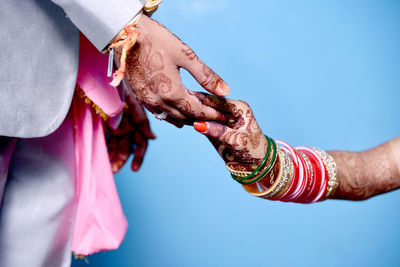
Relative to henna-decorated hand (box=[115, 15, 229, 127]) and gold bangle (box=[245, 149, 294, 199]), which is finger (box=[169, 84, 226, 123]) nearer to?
henna-decorated hand (box=[115, 15, 229, 127])

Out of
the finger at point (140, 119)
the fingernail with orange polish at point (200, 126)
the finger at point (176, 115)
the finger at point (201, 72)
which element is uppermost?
the finger at point (201, 72)

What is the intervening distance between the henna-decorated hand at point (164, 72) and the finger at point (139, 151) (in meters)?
0.50

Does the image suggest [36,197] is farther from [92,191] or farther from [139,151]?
[139,151]

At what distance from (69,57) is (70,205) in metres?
0.34

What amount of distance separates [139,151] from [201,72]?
58 cm

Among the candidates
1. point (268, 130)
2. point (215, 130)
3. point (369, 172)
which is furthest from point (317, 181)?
point (268, 130)

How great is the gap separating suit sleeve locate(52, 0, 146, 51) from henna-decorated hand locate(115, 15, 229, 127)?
24mm

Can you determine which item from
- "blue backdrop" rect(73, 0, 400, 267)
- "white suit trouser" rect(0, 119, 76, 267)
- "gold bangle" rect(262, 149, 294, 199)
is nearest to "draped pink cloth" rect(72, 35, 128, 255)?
"white suit trouser" rect(0, 119, 76, 267)

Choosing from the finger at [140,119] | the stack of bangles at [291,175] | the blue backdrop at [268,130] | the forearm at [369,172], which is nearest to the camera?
the stack of bangles at [291,175]

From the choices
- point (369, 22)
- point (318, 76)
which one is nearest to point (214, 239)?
point (318, 76)

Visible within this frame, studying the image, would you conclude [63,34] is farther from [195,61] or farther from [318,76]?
[318,76]

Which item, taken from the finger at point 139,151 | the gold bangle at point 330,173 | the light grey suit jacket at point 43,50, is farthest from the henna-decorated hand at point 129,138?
the gold bangle at point 330,173

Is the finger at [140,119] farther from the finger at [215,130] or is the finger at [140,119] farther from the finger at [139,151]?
the finger at [215,130]

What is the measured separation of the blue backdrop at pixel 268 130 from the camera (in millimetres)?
1674
